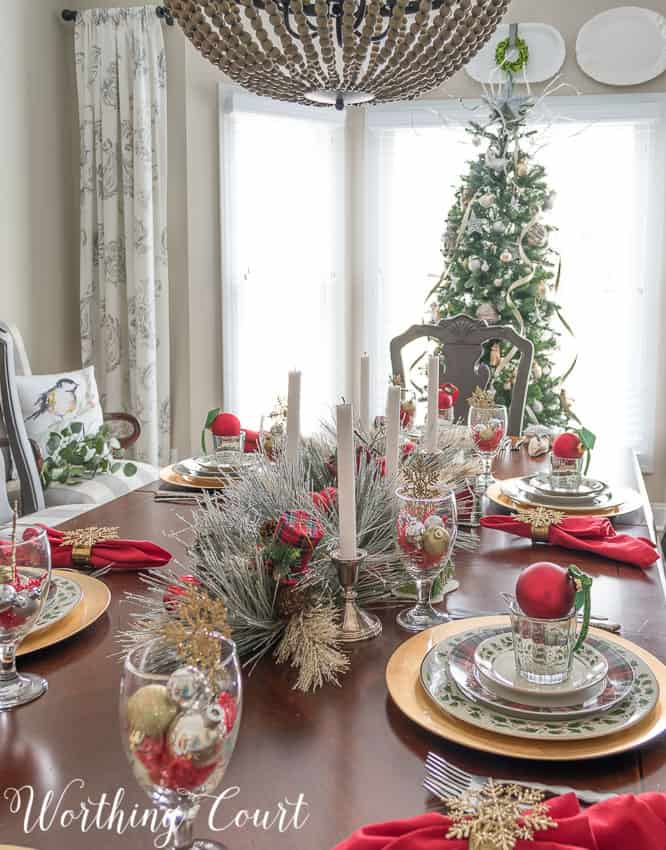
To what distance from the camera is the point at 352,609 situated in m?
1.19

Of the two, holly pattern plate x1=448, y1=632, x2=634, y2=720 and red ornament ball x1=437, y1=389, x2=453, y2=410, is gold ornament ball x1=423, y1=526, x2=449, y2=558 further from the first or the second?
red ornament ball x1=437, y1=389, x2=453, y2=410

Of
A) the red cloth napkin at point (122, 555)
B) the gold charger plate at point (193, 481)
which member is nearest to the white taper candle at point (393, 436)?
the red cloth napkin at point (122, 555)

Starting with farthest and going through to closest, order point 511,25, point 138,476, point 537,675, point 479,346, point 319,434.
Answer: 1. point 511,25
2. point 138,476
3. point 479,346
4. point 319,434
5. point 537,675

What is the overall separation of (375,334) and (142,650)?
4075 millimetres

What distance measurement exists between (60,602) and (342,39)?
3.69 feet

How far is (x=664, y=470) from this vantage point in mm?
4457

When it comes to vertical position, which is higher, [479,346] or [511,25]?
[511,25]

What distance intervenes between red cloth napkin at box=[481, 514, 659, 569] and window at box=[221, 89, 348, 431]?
2.97 m

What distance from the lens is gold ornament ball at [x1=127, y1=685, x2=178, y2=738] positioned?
0.64 metres

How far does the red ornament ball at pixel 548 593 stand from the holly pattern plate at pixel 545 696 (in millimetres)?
83

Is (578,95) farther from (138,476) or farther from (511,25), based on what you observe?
(138,476)

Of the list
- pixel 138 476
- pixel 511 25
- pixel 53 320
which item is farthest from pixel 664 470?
pixel 53 320

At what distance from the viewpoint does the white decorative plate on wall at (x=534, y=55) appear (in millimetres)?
4289

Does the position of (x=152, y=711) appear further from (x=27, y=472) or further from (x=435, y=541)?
(x=27, y=472)
